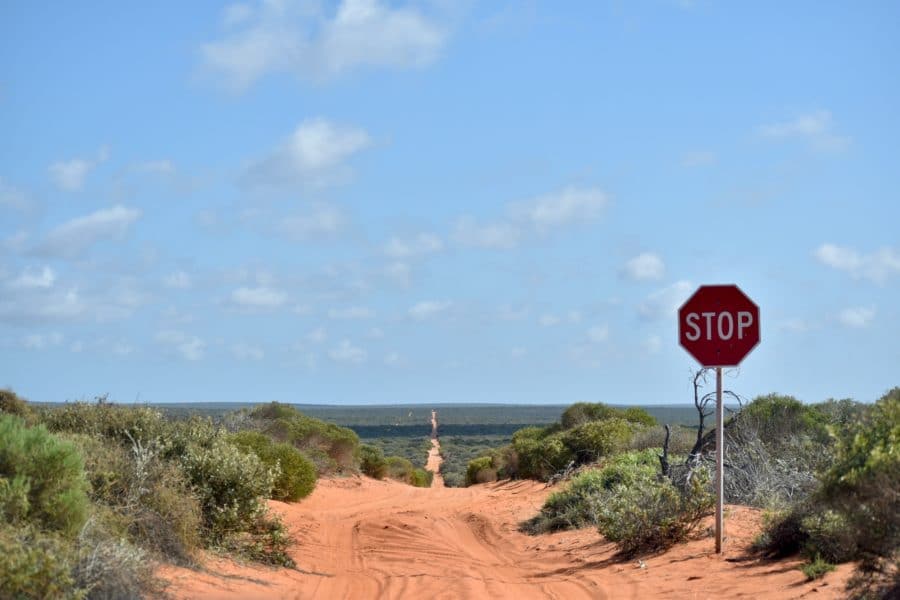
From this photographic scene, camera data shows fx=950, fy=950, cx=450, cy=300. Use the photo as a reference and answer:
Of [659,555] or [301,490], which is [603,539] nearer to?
[659,555]

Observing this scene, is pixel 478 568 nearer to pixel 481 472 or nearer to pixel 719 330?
pixel 719 330

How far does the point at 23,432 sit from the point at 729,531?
892 centimetres

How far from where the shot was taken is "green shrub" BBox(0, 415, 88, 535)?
843 cm

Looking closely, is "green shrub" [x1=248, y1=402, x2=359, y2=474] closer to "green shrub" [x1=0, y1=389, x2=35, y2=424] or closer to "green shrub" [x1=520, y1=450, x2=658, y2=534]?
"green shrub" [x1=0, y1=389, x2=35, y2=424]

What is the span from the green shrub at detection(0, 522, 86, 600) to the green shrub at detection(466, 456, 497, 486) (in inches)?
1178

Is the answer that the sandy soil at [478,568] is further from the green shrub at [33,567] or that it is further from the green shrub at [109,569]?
the green shrub at [33,567]

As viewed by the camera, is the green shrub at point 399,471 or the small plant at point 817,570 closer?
the small plant at point 817,570

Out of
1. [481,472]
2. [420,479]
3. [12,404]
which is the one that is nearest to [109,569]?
[12,404]

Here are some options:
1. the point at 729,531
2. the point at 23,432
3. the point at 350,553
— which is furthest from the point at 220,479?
the point at 729,531

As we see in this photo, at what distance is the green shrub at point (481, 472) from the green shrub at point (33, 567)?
29.9m

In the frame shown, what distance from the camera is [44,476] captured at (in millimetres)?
8617

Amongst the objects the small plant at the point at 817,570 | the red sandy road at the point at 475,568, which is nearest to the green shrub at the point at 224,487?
the red sandy road at the point at 475,568

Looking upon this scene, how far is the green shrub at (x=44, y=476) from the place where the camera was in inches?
332

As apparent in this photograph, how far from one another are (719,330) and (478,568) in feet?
15.3
